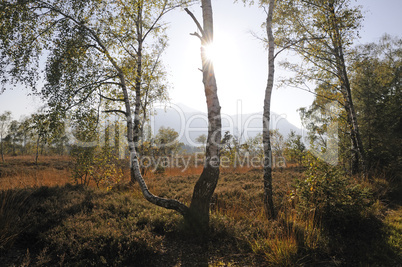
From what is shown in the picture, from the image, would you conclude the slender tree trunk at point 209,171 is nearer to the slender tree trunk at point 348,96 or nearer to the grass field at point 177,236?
the grass field at point 177,236

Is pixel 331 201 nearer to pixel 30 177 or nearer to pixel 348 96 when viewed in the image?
pixel 348 96

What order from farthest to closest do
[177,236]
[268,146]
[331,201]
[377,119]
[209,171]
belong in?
[377,119]
[268,146]
[331,201]
[209,171]
[177,236]

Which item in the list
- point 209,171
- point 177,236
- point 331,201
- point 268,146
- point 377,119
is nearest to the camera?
point 177,236

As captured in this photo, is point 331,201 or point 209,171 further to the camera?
point 331,201

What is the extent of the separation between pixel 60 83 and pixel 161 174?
372 inches

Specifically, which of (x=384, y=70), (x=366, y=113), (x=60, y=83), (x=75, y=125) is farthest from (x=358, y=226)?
(x=384, y=70)

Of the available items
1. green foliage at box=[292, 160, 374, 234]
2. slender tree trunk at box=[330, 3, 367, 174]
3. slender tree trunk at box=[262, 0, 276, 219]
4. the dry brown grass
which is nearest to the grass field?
green foliage at box=[292, 160, 374, 234]

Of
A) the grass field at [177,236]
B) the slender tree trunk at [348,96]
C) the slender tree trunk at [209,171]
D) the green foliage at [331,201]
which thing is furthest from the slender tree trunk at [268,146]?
the slender tree trunk at [348,96]

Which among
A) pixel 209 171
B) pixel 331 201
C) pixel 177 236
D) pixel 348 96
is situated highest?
pixel 348 96

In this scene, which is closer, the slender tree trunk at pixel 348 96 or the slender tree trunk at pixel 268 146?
the slender tree trunk at pixel 268 146

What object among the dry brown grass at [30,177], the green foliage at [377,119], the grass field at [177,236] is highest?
the green foliage at [377,119]

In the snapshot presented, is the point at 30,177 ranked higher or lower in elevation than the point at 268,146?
lower

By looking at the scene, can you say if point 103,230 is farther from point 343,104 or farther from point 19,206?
point 343,104

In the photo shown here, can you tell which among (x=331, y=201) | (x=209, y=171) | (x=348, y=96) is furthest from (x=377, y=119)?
(x=209, y=171)
